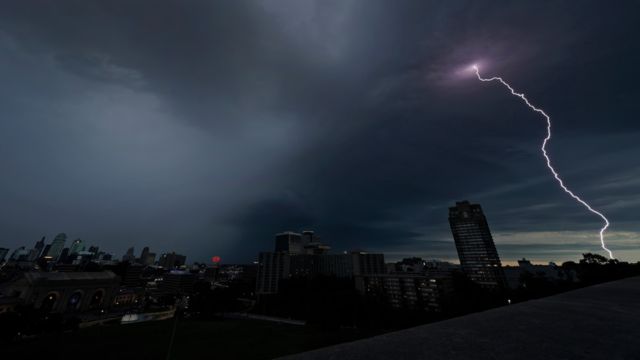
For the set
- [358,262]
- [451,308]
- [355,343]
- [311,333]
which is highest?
[358,262]

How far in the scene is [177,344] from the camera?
88.6 feet

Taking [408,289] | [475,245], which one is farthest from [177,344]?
[475,245]

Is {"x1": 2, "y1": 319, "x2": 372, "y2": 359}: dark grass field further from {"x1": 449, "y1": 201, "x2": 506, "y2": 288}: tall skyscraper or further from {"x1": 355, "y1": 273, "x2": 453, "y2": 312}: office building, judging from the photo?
{"x1": 449, "y1": 201, "x2": 506, "y2": 288}: tall skyscraper

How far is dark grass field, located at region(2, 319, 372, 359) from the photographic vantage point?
22.5 m

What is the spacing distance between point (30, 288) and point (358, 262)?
107m

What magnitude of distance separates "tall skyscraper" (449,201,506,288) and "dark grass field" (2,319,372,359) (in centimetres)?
9912

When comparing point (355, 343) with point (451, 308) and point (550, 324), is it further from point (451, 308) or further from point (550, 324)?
point (451, 308)

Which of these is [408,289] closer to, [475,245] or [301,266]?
[475,245]

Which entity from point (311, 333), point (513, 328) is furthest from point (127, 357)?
point (513, 328)

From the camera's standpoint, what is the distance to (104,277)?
70562mm

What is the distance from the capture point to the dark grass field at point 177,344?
22.5m

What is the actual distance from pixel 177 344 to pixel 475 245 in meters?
120

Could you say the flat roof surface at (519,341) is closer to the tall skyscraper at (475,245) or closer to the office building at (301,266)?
the office building at (301,266)

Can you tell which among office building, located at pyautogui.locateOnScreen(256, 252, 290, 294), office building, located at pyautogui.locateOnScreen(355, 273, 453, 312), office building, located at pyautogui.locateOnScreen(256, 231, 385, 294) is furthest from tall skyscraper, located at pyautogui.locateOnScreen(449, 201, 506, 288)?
office building, located at pyautogui.locateOnScreen(256, 252, 290, 294)
